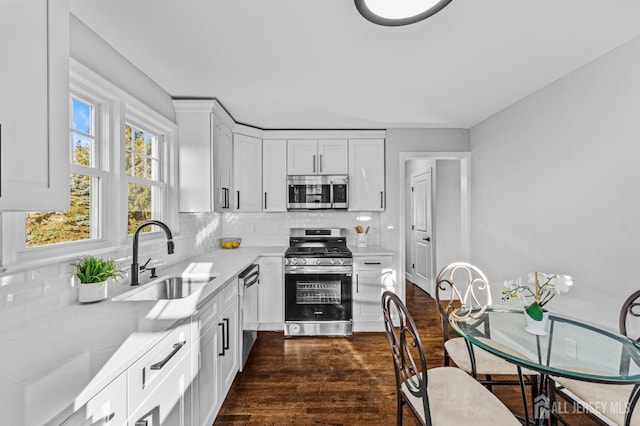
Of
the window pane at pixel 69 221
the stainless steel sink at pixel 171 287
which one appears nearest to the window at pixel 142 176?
the window pane at pixel 69 221

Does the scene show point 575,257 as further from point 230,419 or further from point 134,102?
point 134,102

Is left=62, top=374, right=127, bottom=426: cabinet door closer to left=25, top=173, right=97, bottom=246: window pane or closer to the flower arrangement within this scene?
left=25, top=173, right=97, bottom=246: window pane

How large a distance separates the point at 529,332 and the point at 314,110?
8.67 ft

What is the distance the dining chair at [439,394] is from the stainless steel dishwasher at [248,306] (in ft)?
4.90

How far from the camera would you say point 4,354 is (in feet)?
3.27

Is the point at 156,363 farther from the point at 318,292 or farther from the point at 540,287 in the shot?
the point at 318,292

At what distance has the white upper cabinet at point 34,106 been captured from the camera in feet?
2.77

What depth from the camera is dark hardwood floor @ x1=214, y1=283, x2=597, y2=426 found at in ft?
6.79

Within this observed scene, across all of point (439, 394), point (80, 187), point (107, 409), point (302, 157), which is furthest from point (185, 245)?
point (439, 394)

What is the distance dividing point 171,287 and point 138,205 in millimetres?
736

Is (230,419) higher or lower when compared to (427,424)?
lower

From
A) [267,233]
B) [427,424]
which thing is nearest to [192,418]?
[427,424]

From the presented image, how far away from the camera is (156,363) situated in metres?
1.20

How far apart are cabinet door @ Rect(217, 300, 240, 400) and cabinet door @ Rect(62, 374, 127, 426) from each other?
3.40 feet
